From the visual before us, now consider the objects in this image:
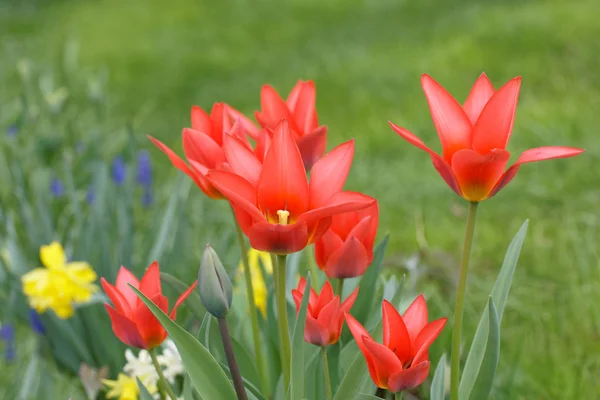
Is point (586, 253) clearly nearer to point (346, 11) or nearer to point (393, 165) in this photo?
point (393, 165)

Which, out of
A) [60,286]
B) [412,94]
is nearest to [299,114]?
[60,286]

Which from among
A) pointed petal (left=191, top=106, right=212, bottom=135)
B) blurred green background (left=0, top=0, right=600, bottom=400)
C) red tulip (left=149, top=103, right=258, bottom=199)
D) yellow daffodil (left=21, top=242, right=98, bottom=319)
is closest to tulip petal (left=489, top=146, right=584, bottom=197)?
red tulip (left=149, top=103, right=258, bottom=199)

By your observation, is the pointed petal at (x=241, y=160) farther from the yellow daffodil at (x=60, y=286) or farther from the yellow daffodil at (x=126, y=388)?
the yellow daffodil at (x=60, y=286)

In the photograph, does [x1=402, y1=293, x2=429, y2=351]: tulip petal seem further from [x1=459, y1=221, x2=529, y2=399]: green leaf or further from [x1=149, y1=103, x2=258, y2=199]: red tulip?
[x1=149, y1=103, x2=258, y2=199]: red tulip

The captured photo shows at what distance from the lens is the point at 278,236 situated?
928 millimetres

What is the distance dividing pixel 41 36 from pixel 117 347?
5.81 m

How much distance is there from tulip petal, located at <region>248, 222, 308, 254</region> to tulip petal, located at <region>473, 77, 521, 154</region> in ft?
0.86

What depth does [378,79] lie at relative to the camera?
5.06 m

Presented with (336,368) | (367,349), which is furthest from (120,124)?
(367,349)

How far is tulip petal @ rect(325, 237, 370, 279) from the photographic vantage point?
45.9 inches

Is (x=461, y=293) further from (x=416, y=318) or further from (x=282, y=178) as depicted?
(x=282, y=178)

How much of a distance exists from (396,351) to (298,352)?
0.14 meters

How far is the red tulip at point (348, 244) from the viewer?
117 cm

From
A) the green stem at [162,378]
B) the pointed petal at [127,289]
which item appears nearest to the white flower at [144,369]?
the green stem at [162,378]
